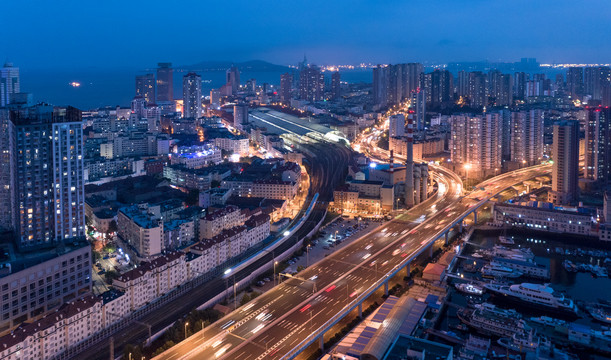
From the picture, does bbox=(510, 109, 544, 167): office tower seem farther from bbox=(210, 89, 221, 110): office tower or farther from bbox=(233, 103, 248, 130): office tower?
bbox=(210, 89, 221, 110): office tower

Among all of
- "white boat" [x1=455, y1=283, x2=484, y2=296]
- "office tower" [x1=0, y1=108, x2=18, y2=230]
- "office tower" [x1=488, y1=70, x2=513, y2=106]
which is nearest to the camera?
"white boat" [x1=455, y1=283, x2=484, y2=296]

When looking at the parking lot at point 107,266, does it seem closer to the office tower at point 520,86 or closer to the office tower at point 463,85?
the office tower at point 463,85

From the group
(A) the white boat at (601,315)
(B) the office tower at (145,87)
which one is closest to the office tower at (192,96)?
(B) the office tower at (145,87)

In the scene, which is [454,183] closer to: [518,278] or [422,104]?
[518,278]

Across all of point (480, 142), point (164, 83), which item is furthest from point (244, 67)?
point (480, 142)

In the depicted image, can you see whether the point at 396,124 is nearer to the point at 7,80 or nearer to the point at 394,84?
the point at 394,84

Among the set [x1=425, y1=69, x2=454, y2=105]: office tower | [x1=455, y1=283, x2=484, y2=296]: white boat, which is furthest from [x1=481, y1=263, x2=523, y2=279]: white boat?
[x1=425, y1=69, x2=454, y2=105]: office tower

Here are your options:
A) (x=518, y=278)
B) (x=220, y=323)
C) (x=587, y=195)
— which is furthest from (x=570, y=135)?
(x=220, y=323)
